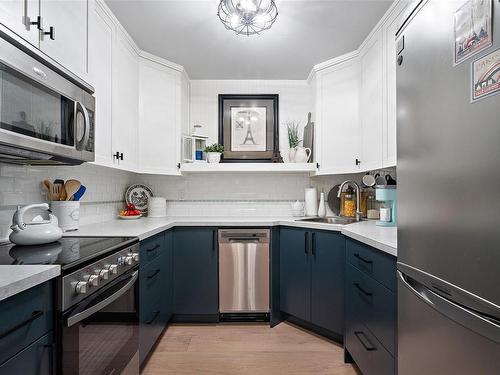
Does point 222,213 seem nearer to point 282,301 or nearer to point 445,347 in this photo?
point 282,301

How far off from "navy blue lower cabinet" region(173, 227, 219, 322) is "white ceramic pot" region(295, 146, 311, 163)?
1142 millimetres

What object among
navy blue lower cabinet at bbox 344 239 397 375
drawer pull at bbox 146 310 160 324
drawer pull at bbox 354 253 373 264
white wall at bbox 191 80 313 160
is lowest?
→ drawer pull at bbox 146 310 160 324

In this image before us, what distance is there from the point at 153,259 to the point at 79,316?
39.7 inches

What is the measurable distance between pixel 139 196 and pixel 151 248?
117cm

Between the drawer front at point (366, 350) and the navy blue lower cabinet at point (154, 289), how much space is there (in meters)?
1.30

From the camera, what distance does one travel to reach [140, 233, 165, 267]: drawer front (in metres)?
1.89

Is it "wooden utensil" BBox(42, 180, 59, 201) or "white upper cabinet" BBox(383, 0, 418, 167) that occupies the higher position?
"white upper cabinet" BBox(383, 0, 418, 167)

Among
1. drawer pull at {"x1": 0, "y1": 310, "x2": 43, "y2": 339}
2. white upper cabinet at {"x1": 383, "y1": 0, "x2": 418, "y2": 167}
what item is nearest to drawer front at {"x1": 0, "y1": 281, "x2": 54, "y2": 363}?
drawer pull at {"x1": 0, "y1": 310, "x2": 43, "y2": 339}

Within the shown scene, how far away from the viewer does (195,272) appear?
8.45 feet

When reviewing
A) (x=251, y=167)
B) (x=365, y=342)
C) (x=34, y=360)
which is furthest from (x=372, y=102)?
(x=34, y=360)

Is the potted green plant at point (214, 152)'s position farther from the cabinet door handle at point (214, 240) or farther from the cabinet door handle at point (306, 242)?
the cabinet door handle at point (306, 242)

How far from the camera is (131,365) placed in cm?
160

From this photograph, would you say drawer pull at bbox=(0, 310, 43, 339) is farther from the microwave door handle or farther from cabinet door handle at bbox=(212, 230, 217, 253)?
cabinet door handle at bbox=(212, 230, 217, 253)

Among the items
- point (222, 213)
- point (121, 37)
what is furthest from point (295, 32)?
point (222, 213)
